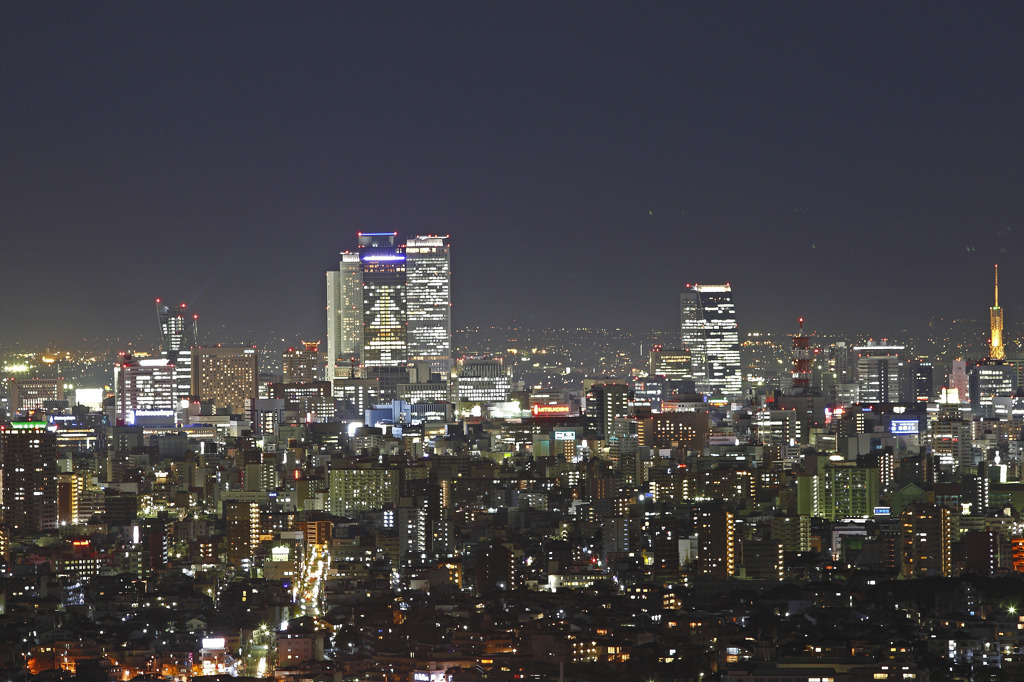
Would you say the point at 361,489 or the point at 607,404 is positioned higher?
the point at 607,404

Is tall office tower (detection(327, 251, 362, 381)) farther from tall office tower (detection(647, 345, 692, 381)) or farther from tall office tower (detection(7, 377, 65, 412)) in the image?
tall office tower (detection(7, 377, 65, 412))

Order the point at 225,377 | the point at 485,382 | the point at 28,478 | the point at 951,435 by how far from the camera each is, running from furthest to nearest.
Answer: the point at 485,382 → the point at 225,377 → the point at 951,435 → the point at 28,478

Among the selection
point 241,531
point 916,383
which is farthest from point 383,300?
point 241,531

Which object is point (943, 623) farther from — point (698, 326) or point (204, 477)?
point (698, 326)

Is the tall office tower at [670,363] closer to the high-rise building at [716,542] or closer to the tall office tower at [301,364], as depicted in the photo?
the tall office tower at [301,364]

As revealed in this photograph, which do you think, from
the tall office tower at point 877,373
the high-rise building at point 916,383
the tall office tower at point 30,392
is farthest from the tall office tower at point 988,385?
the tall office tower at point 30,392

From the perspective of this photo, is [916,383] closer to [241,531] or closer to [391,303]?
[391,303]

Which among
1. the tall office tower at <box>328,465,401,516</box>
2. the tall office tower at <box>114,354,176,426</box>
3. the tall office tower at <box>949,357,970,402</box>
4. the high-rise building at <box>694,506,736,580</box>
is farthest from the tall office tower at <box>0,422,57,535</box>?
the tall office tower at <box>949,357,970,402</box>

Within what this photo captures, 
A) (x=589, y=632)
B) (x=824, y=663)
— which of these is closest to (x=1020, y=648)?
(x=824, y=663)
